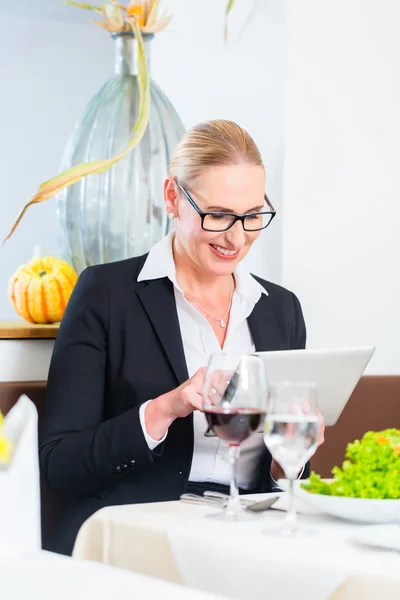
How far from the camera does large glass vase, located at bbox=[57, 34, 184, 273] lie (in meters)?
2.28

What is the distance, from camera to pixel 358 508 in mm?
1068

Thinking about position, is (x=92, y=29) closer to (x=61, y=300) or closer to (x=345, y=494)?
(x=61, y=300)

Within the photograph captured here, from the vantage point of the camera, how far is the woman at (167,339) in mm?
1603

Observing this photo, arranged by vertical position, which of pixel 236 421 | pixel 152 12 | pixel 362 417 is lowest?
pixel 362 417

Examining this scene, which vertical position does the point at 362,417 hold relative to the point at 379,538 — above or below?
below

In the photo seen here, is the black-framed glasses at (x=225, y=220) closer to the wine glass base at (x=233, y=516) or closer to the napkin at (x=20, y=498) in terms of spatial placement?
the wine glass base at (x=233, y=516)

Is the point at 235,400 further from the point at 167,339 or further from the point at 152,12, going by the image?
the point at 152,12

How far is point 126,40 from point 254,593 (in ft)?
5.53

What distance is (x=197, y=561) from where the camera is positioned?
3.42 ft

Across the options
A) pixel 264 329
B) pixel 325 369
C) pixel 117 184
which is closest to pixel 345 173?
pixel 117 184

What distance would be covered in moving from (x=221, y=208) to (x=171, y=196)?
16cm

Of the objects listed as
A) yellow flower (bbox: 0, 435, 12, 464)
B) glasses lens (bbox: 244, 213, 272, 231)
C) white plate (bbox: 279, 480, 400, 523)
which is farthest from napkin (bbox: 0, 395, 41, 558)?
glasses lens (bbox: 244, 213, 272, 231)

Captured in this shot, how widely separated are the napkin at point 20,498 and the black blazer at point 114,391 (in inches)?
32.2

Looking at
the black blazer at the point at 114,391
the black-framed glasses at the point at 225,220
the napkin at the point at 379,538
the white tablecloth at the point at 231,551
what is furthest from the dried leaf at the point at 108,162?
the napkin at the point at 379,538
